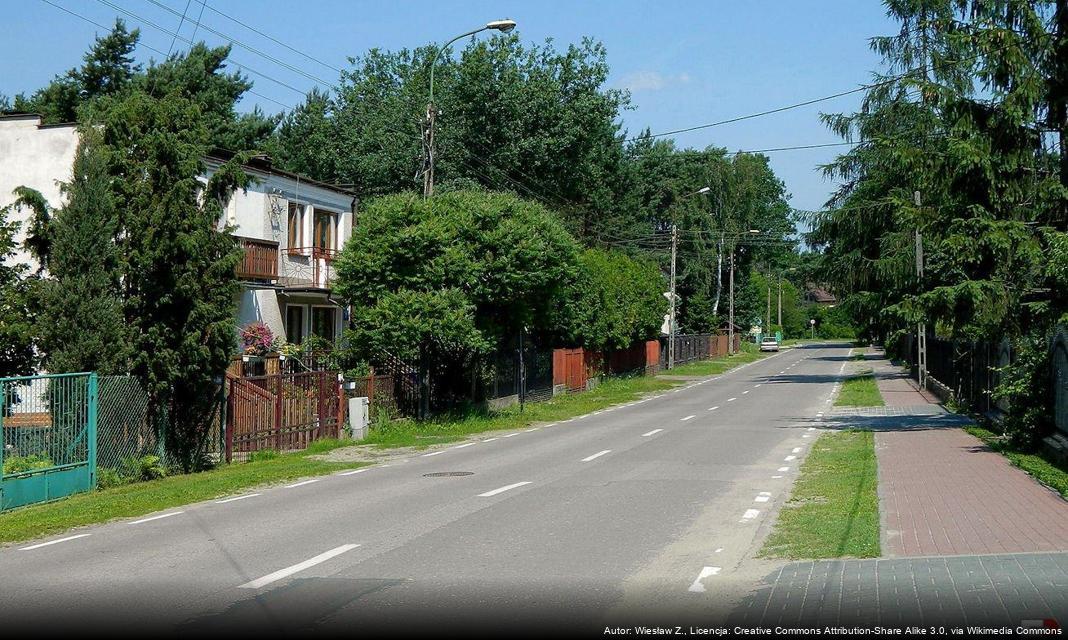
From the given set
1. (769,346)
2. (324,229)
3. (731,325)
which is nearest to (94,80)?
(324,229)

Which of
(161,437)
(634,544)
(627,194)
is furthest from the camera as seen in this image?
(627,194)

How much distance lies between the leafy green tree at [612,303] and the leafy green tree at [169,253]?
19333mm

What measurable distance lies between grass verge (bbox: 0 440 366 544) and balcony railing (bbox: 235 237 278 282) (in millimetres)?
8976

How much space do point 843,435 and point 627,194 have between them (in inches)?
1833

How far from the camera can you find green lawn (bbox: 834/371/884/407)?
3416 centimetres

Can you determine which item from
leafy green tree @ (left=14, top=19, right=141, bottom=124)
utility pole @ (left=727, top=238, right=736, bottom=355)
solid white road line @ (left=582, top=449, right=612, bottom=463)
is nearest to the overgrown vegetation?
solid white road line @ (left=582, top=449, right=612, bottom=463)

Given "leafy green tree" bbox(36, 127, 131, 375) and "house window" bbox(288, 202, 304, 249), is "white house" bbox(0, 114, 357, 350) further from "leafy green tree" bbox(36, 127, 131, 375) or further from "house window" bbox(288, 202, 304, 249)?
"leafy green tree" bbox(36, 127, 131, 375)

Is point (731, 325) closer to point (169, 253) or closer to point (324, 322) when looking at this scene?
point (324, 322)

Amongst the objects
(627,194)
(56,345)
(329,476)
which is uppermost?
(627,194)

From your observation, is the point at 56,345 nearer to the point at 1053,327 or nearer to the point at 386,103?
the point at 1053,327

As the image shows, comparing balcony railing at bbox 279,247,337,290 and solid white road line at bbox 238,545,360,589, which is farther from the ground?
balcony railing at bbox 279,247,337,290

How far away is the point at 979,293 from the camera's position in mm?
20438

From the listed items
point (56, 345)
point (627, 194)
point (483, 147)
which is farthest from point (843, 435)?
point (627, 194)

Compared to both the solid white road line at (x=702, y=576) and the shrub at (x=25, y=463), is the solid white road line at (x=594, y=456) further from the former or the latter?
the solid white road line at (x=702, y=576)
